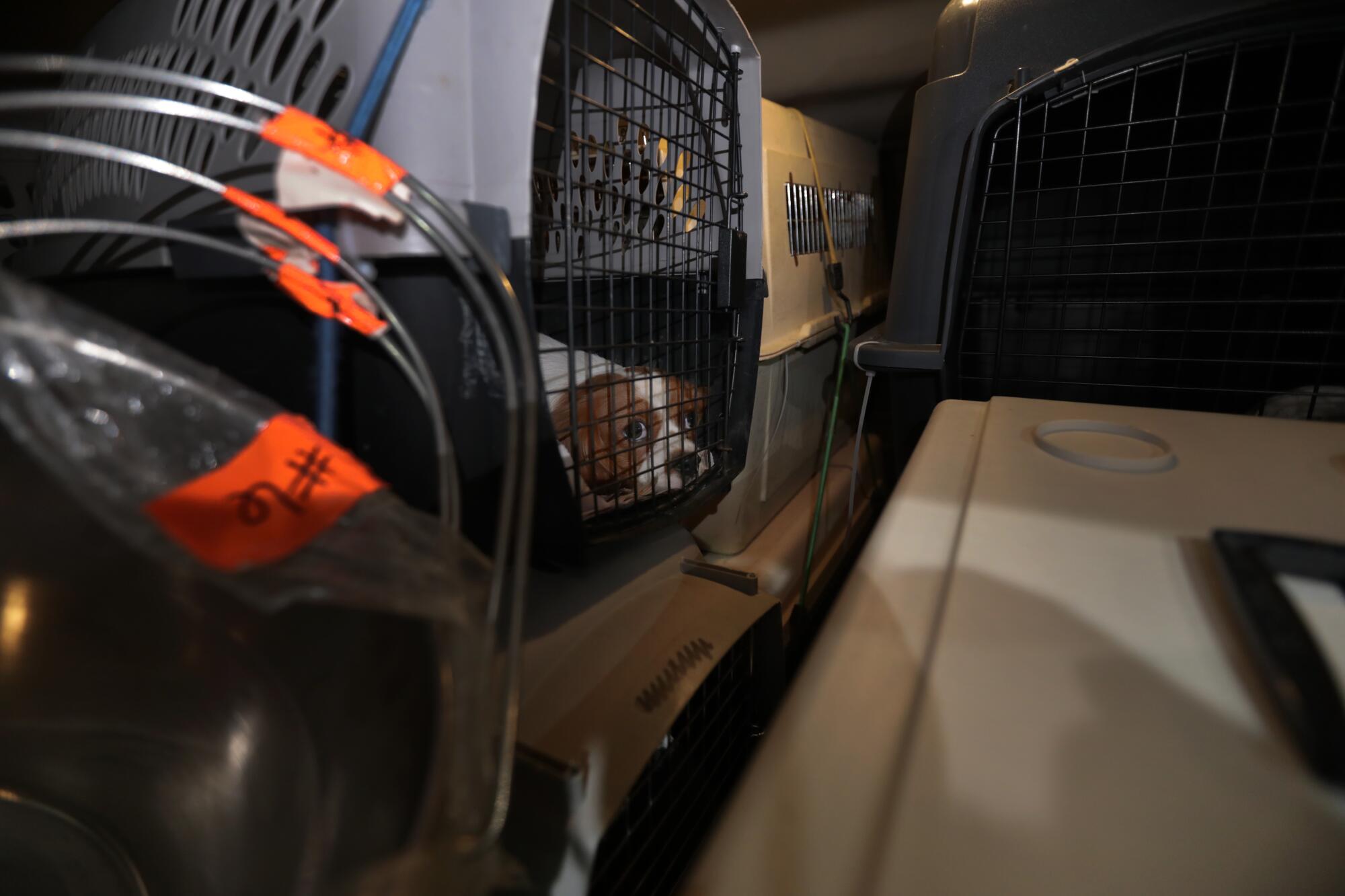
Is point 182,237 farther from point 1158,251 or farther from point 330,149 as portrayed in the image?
point 1158,251

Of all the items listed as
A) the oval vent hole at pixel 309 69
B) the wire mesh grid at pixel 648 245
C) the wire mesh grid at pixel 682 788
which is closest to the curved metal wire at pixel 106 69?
the oval vent hole at pixel 309 69

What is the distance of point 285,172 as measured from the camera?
1.03ft

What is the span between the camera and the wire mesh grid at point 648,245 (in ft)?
1.87

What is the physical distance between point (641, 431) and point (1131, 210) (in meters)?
0.76

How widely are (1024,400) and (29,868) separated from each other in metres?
0.89

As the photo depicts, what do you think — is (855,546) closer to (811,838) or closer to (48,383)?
(811,838)

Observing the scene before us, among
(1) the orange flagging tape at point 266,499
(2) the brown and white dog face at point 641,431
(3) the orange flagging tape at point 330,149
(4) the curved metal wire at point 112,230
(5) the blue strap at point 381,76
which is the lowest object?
(2) the brown and white dog face at point 641,431

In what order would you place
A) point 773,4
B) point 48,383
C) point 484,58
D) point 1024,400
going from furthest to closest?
point 773,4 → point 1024,400 → point 484,58 → point 48,383

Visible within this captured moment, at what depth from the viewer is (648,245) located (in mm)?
657

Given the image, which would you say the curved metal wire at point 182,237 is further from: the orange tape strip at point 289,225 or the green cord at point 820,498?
the green cord at point 820,498

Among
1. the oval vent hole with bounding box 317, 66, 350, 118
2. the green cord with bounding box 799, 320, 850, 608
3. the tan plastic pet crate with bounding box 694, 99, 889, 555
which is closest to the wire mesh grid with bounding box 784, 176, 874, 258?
the tan plastic pet crate with bounding box 694, 99, 889, 555

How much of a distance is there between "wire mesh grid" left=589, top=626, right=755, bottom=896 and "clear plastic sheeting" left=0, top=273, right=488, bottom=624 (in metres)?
0.20

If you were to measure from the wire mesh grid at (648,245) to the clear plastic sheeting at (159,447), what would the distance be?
23 centimetres

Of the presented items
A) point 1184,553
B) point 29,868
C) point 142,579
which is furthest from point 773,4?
point 29,868
